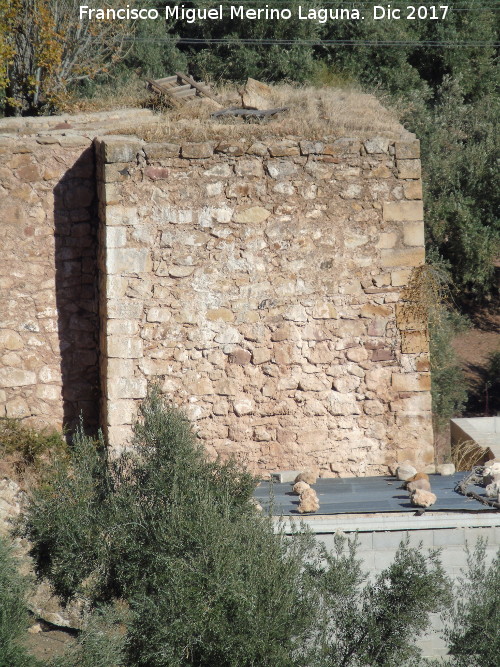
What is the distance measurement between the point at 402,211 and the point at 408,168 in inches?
14.0

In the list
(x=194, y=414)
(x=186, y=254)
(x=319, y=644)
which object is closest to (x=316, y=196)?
(x=186, y=254)

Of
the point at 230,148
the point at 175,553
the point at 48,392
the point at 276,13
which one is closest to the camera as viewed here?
the point at 175,553

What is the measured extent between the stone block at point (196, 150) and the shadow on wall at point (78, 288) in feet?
3.33

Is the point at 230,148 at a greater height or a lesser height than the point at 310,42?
lesser

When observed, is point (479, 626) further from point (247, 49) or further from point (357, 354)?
point (247, 49)

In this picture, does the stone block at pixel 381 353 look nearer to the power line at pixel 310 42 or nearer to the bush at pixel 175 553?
the bush at pixel 175 553

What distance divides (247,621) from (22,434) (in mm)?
3459

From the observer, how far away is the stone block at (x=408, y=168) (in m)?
7.35

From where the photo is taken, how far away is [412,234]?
24.2 ft

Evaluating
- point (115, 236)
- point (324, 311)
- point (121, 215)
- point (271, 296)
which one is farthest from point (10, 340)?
point (324, 311)

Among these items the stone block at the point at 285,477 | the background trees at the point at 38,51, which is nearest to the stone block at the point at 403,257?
the stone block at the point at 285,477

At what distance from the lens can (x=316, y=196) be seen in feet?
23.8

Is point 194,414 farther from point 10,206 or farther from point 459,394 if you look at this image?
point 459,394

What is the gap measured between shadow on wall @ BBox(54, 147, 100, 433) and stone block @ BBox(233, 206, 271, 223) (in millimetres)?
1338
